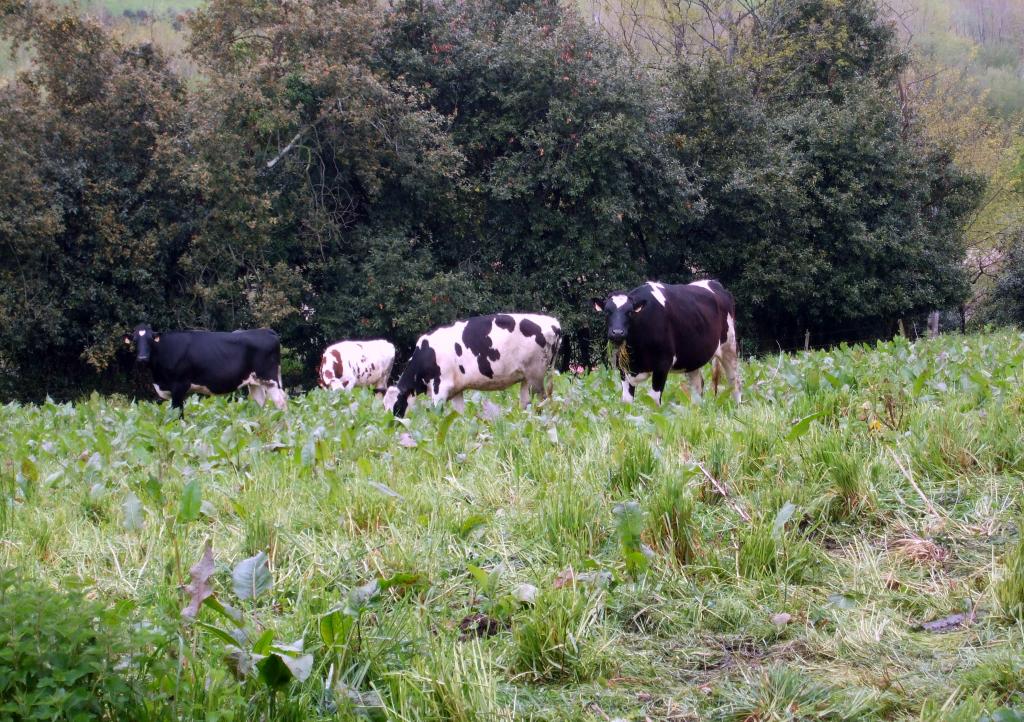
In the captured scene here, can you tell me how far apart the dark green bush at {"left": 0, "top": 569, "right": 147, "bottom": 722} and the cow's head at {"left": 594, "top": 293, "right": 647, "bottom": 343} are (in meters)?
8.19

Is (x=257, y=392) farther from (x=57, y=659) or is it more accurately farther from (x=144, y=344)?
(x=57, y=659)

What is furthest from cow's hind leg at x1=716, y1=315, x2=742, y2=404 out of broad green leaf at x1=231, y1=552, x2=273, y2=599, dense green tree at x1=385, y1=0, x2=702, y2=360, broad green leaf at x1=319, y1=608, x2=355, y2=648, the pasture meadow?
dense green tree at x1=385, y1=0, x2=702, y2=360

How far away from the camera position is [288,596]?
366 cm

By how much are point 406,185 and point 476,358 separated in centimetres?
1544

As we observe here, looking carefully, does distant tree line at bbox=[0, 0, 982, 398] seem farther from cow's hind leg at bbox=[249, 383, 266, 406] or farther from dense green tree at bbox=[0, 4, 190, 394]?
cow's hind leg at bbox=[249, 383, 266, 406]

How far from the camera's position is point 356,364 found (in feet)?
70.1

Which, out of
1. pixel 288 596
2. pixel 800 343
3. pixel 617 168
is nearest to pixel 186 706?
pixel 288 596

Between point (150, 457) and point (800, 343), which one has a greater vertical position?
point (150, 457)

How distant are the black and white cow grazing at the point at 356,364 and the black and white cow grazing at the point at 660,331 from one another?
10599 mm

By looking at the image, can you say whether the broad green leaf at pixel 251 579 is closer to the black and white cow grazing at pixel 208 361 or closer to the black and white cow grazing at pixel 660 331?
the black and white cow grazing at pixel 660 331

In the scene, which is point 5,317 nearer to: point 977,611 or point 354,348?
point 354,348

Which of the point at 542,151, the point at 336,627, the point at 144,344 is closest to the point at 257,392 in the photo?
the point at 144,344

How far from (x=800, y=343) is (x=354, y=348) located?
63.5ft

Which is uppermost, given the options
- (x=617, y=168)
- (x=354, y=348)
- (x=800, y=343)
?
(x=617, y=168)
